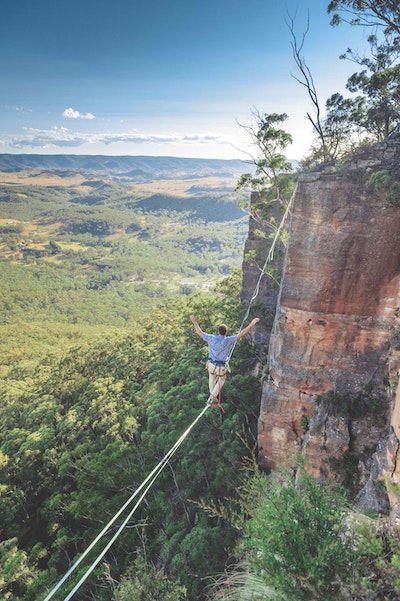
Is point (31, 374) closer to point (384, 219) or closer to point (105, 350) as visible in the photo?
point (105, 350)

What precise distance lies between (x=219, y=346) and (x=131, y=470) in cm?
1248

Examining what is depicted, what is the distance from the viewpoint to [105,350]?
30.0 metres

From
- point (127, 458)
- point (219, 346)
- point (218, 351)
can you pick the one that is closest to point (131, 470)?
point (127, 458)

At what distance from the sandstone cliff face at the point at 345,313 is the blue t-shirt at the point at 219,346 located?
3621mm

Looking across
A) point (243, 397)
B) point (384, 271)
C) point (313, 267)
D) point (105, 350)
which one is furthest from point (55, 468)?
point (384, 271)

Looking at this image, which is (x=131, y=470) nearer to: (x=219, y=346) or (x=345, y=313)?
(x=219, y=346)

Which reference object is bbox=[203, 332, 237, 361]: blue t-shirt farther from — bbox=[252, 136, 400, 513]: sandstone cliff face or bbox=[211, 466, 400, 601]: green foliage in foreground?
bbox=[211, 466, 400, 601]: green foliage in foreground

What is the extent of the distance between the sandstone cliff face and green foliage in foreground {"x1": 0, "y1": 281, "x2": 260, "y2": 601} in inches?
140

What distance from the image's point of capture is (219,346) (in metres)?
8.38

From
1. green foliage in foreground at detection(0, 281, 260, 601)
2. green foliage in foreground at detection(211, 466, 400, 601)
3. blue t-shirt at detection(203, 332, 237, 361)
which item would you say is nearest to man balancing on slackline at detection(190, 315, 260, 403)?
blue t-shirt at detection(203, 332, 237, 361)

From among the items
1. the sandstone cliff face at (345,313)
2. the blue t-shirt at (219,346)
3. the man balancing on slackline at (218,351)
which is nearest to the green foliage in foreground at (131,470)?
the sandstone cliff face at (345,313)

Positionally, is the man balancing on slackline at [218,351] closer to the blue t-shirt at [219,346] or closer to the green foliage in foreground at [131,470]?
the blue t-shirt at [219,346]

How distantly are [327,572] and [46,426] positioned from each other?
2350 cm

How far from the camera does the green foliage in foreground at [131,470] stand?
14.0 m
